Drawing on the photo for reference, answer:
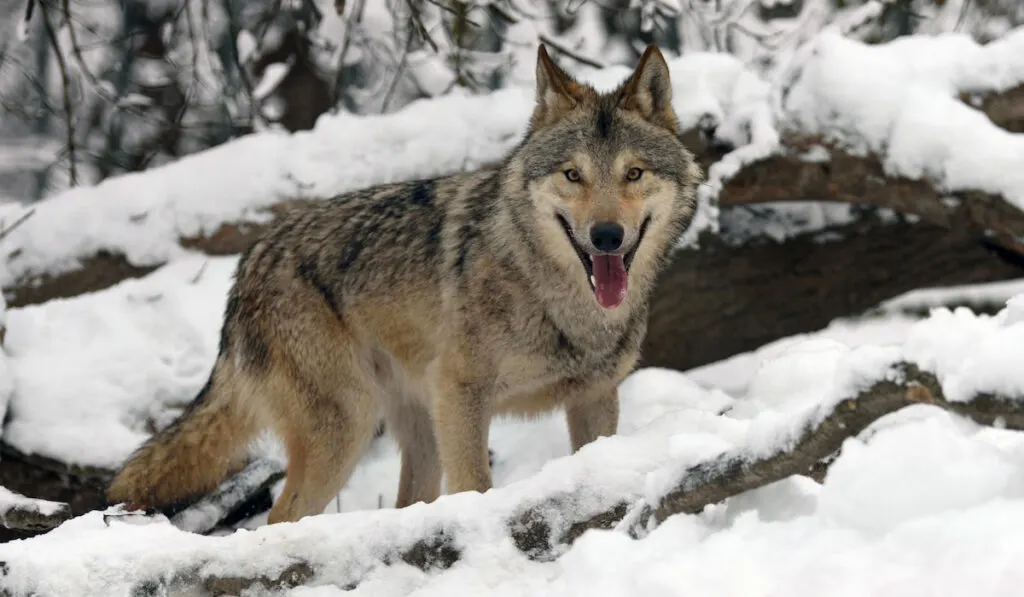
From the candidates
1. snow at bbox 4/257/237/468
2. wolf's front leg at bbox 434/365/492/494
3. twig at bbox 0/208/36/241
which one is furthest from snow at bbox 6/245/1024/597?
twig at bbox 0/208/36/241

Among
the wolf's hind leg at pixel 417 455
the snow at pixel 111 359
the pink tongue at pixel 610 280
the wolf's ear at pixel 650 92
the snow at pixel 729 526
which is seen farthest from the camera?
the snow at pixel 111 359

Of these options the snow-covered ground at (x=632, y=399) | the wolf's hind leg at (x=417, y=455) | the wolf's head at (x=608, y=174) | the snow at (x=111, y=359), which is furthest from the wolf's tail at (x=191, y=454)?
the wolf's head at (x=608, y=174)

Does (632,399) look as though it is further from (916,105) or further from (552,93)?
(916,105)

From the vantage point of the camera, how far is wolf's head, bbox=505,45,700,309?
12.6 ft

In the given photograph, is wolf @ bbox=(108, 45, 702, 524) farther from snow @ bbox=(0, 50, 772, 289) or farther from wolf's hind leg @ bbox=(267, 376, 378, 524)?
snow @ bbox=(0, 50, 772, 289)

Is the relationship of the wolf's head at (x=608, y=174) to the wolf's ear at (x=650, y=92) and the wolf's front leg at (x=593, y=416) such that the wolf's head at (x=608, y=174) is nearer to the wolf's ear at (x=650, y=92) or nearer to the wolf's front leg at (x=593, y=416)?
the wolf's ear at (x=650, y=92)

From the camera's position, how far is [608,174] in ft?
12.9

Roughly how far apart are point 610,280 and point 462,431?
2.69 feet

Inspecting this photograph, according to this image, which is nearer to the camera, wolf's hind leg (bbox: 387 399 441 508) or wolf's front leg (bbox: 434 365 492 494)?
wolf's front leg (bbox: 434 365 492 494)

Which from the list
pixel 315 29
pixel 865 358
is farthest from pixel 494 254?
pixel 315 29

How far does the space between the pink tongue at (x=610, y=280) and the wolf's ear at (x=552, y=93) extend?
27.1 inches

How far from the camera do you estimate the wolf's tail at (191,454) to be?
4.30m

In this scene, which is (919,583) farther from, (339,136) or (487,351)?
(339,136)

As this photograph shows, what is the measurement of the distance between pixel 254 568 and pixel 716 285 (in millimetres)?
4502
